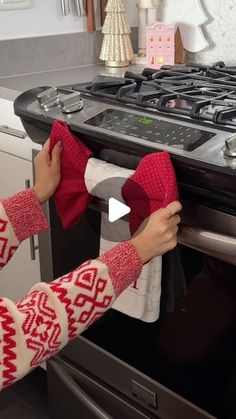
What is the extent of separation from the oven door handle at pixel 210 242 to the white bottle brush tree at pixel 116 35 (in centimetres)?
77

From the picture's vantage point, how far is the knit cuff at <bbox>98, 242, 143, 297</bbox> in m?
0.79

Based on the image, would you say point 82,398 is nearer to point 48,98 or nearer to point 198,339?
point 198,339

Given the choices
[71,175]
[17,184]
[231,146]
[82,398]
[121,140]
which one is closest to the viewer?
[231,146]

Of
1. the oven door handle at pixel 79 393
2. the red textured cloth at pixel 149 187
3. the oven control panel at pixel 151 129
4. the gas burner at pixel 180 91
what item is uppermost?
the gas burner at pixel 180 91

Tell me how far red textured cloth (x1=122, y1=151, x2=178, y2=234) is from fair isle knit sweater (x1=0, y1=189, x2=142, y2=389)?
0.06 m

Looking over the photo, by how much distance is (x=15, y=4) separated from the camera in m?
1.45

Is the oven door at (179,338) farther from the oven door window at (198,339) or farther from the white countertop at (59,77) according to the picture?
the white countertop at (59,77)

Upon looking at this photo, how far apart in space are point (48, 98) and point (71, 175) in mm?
157

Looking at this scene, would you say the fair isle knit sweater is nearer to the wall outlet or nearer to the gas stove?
the gas stove

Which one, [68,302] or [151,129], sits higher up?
[151,129]

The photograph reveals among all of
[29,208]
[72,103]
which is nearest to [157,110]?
[72,103]

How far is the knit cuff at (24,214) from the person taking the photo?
0.94 meters

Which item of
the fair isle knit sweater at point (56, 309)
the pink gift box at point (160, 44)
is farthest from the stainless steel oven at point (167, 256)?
the pink gift box at point (160, 44)
